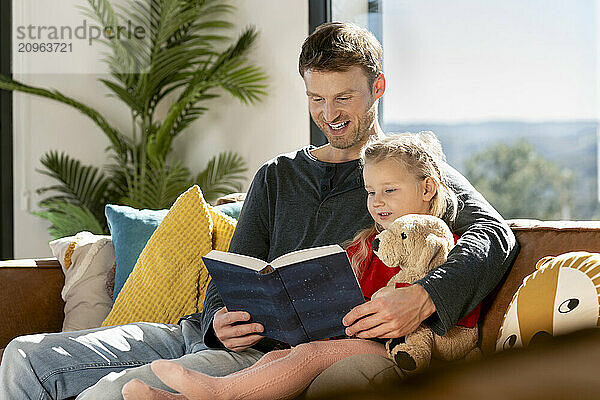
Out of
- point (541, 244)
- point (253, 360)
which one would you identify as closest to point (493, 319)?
point (541, 244)

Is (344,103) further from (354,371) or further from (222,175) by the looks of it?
(222,175)

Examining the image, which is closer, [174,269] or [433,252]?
[433,252]

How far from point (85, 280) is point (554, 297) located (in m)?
1.43

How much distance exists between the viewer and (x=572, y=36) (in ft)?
8.41


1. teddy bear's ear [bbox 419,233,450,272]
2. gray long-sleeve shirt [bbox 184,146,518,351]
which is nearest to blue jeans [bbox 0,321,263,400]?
gray long-sleeve shirt [bbox 184,146,518,351]

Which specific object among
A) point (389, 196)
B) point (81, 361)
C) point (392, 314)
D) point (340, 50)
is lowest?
point (81, 361)

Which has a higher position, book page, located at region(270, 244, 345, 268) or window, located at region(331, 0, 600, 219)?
window, located at region(331, 0, 600, 219)

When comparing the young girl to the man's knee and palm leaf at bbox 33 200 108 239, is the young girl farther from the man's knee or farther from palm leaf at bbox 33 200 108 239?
palm leaf at bbox 33 200 108 239

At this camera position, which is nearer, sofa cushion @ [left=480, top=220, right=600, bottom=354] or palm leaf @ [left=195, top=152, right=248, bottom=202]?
sofa cushion @ [left=480, top=220, right=600, bottom=354]

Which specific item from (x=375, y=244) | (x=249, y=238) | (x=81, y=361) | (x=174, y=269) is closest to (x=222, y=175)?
(x=174, y=269)

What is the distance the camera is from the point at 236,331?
4.75ft

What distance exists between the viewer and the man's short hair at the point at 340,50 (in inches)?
65.7

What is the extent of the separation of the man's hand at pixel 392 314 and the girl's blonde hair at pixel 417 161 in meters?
0.22

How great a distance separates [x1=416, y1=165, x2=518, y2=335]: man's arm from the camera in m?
1.33
